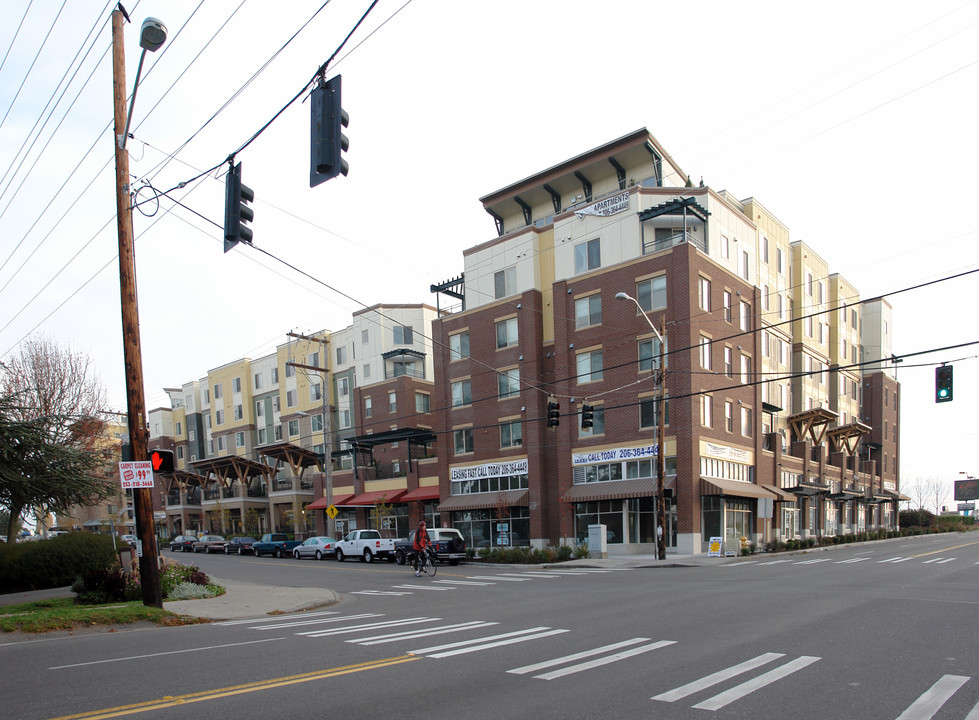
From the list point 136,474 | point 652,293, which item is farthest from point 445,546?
point 136,474

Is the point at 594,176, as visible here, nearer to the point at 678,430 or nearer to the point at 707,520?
the point at 678,430

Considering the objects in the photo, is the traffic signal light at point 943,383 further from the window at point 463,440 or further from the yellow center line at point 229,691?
the window at point 463,440

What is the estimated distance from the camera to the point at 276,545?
155 ft

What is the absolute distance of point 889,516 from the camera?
75.4m

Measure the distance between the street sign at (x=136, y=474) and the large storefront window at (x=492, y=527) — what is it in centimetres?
2698

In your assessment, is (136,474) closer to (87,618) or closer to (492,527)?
(87,618)

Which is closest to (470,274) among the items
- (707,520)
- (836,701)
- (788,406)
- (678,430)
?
(678,430)

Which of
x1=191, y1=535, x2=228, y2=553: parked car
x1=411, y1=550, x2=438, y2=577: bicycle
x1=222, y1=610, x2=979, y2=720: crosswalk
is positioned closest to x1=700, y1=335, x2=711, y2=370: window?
x1=411, y1=550, x2=438, y2=577: bicycle

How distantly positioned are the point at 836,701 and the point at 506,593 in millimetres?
12125

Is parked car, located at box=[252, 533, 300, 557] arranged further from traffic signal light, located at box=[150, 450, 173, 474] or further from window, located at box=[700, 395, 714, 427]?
traffic signal light, located at box=[150, 450, 173, 474]

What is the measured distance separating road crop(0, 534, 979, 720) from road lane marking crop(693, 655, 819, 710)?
34 millimetres

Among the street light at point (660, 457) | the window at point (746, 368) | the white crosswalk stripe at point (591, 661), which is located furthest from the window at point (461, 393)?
the white crosswalk stripe at point (591, 661)

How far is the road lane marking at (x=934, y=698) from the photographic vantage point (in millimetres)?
6414

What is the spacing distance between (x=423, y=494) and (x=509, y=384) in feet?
35.2
